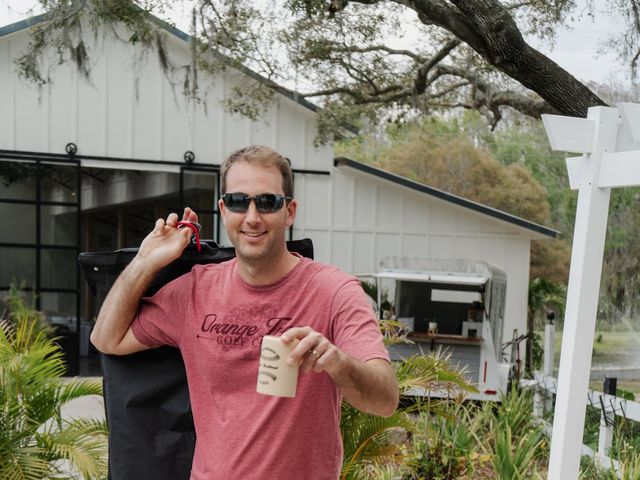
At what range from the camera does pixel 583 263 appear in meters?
3.33

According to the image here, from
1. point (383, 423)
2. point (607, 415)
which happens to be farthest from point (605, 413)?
point (383, 423)

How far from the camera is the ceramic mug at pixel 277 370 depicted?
170cm

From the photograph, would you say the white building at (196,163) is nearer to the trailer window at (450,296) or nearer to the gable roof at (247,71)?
the gable roof at (247,71)

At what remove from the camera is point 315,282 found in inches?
80.3

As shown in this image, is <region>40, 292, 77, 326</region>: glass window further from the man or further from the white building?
the man

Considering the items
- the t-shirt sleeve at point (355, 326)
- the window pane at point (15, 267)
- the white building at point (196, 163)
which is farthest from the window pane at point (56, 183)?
the t-shirt sleeve at point (355, 326)

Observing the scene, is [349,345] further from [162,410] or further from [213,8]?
[213,8]

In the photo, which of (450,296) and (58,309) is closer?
(450,296)

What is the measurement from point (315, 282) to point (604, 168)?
6.04 feet

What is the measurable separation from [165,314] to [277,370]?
638mm

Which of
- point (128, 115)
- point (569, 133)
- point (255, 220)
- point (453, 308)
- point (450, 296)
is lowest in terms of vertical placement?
point (453, 308)

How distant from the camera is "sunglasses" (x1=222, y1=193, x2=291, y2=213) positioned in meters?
2.08

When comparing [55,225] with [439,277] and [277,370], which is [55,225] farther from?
[277,370]

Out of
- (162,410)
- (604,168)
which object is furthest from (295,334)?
(604,168)
